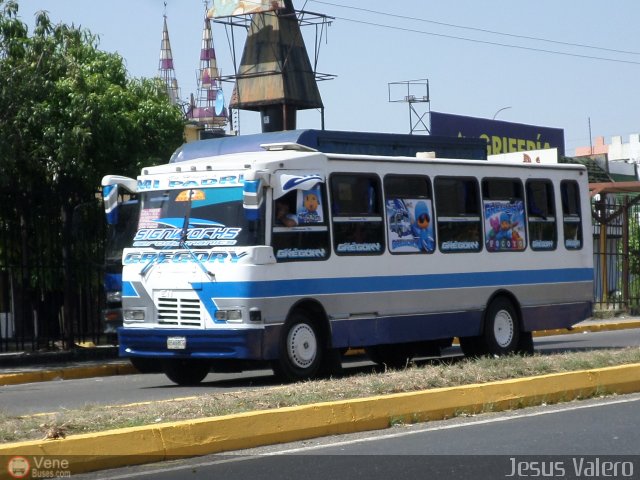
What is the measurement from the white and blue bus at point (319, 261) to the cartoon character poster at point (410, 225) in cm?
2

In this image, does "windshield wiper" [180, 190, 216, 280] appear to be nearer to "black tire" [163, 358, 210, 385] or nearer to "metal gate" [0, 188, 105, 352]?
"black tire" [163, 358, 210, 385]

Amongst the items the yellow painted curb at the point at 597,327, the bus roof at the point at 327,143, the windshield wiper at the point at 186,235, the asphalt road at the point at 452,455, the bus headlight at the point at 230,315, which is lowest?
the yellow painted curb at the point at 597,327

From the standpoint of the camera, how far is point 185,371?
1574 centimetres

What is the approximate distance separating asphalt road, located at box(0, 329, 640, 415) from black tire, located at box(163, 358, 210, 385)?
13 centimetres

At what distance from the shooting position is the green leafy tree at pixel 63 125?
63.2 ft

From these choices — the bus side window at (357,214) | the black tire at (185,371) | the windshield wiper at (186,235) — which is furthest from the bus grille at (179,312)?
the bus side window at (357,214)

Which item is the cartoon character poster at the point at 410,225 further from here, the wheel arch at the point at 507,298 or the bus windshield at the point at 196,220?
the bus windshield at the point at 196,220

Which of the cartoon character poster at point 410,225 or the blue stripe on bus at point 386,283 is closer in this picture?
the blue stripe on bus at point 386,283

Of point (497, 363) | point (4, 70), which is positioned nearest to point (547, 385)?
point (497, 363)

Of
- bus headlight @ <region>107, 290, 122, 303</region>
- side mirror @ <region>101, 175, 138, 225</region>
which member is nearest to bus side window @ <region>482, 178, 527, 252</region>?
side mirror @ <region>101, 175, 138, 225</region>

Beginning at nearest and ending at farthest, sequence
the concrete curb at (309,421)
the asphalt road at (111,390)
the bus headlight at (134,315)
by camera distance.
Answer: the concrete curb at (309,421)
the asphalt road at (111,390)
the bus headlight at (134,315)

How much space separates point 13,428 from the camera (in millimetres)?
9047

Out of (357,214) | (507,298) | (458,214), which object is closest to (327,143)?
(357,214)

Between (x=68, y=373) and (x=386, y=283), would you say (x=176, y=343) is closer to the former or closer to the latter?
(x=386, y=283)
